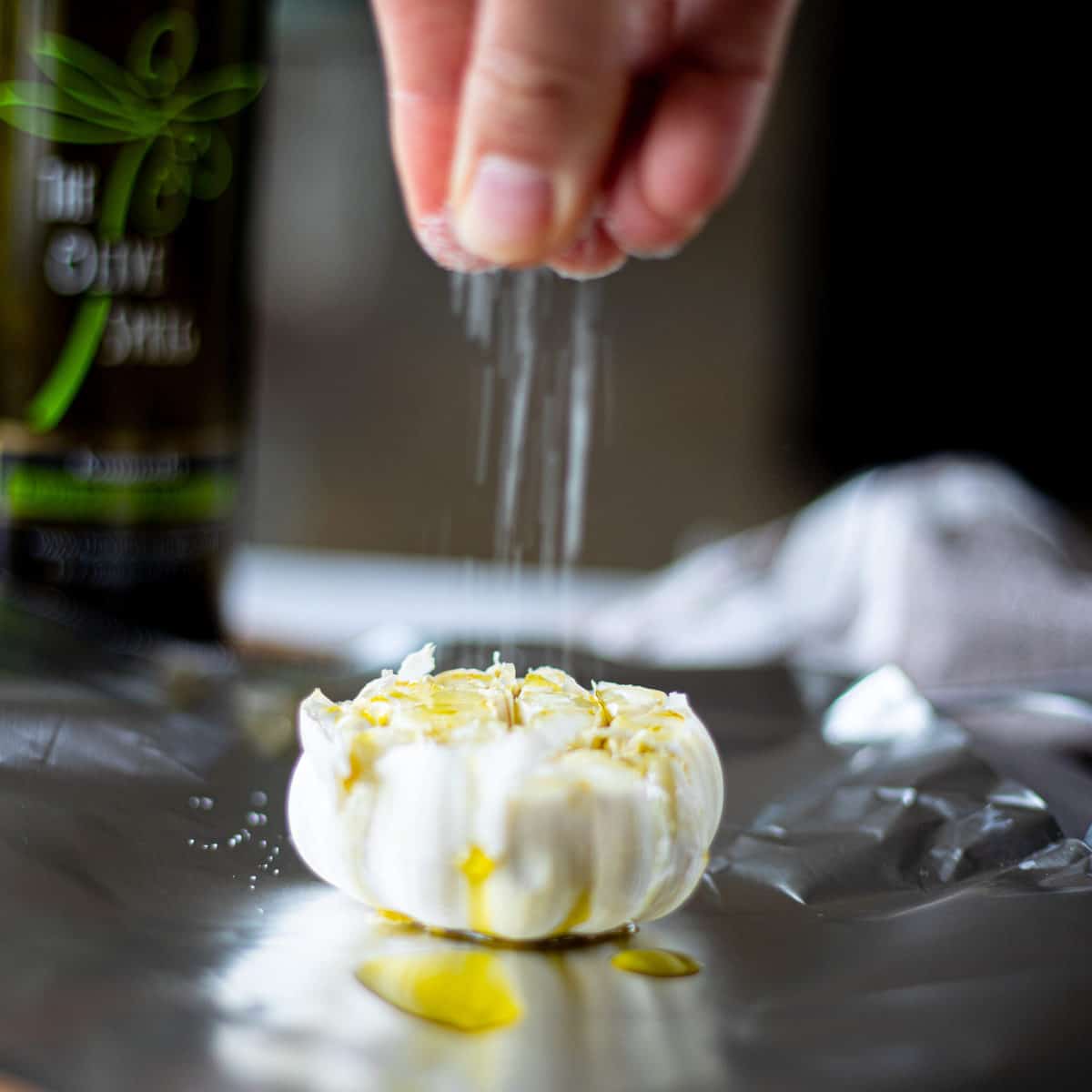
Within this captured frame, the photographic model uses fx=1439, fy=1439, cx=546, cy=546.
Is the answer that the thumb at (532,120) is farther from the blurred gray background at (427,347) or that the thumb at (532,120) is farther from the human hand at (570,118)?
the blurred gray background at (427,347)

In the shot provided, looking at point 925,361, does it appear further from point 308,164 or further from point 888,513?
point 888,513

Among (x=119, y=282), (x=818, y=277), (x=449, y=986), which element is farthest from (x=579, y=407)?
(x=818, y=277)

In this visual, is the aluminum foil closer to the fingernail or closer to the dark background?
the fingernail

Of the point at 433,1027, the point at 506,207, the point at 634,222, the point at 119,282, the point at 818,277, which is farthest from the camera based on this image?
the point at 818,277

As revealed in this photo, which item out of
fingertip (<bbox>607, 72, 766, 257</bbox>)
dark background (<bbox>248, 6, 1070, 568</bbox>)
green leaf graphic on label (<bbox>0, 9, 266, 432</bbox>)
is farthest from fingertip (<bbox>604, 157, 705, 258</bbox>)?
dark background (<bbox>248, 6, 1070, 568</bbox>)

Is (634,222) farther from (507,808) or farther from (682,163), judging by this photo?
(507,808)

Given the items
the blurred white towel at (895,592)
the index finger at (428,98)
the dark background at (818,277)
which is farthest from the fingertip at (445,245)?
the dark background at (818,277)

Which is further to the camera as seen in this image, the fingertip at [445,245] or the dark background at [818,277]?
the dark background at [818,277]
